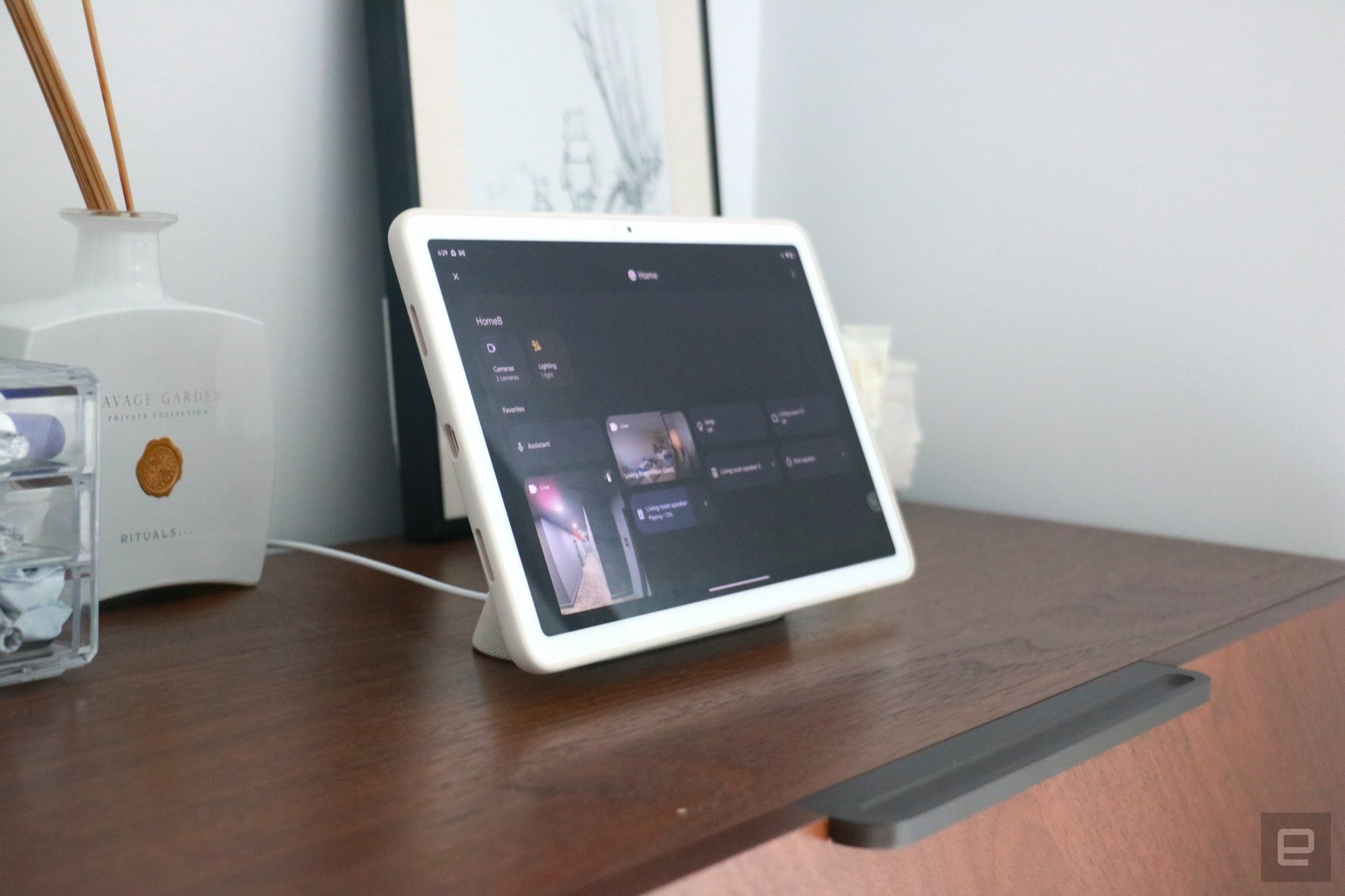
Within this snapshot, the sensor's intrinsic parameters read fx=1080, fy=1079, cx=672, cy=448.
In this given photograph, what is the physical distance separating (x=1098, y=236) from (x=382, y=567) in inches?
27.8

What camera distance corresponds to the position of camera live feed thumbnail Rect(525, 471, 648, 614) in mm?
552

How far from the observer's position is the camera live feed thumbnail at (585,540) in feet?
1.81

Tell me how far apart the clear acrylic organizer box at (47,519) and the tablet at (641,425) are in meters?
0.18

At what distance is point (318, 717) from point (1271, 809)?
1.88 feet

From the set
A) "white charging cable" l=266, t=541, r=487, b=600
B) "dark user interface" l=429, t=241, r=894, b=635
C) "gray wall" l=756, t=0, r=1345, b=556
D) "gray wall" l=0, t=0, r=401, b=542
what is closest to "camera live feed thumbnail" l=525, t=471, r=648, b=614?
"dark user interface" l=429, t=241, r=894, b=635

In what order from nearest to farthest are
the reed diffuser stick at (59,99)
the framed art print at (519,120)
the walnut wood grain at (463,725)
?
the walnut wood grain at (463,725) < the reed diffuser stick at (59,99) < the framed art print at (519,120)

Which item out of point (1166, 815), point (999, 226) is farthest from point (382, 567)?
point (999, 226)

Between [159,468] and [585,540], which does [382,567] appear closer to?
[159,468]

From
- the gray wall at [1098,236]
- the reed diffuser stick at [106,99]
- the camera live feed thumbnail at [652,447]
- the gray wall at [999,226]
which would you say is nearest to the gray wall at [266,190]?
the gray wall at [999,226]

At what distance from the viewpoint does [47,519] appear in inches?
21.2

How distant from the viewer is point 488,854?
0.38 m

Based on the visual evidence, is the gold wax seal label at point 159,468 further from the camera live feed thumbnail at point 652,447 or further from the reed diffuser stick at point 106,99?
the camera live feed thumbnail at point 652,447

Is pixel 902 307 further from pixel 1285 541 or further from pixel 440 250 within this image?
pixel 440 250

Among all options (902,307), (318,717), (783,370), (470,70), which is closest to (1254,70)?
(902,307)
